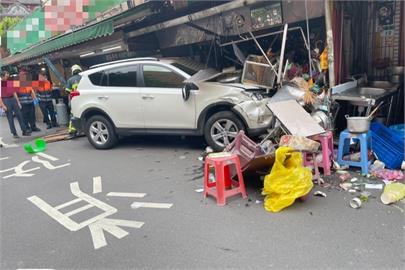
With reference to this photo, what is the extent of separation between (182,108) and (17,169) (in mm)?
3447

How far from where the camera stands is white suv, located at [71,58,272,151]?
6.48 metres

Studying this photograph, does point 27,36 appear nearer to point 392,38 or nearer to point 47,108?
point 47,108

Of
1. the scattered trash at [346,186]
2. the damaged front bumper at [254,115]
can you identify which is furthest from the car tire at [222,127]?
the scattered trash at [346,186]

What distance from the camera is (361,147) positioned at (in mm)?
5219

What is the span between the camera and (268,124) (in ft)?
21.2

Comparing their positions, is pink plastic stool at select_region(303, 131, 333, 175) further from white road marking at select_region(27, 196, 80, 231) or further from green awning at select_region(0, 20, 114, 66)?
green awning at select_region(0, 20, 114, 66)

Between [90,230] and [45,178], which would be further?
[45,178]

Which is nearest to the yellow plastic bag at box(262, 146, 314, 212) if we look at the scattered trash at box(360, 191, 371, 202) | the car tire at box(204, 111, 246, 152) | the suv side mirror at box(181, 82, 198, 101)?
the scattered trash at box(360, 191, 371, 202)

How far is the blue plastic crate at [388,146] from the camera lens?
17.1 ft

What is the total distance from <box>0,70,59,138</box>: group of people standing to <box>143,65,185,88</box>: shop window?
5.66 meters

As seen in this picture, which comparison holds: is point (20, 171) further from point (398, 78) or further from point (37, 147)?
point (398, 78)

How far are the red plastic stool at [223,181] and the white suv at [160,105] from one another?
166 cm

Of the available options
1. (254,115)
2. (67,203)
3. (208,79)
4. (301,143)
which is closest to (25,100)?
(208,79)

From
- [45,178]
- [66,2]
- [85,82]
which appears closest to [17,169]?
[45,178]
